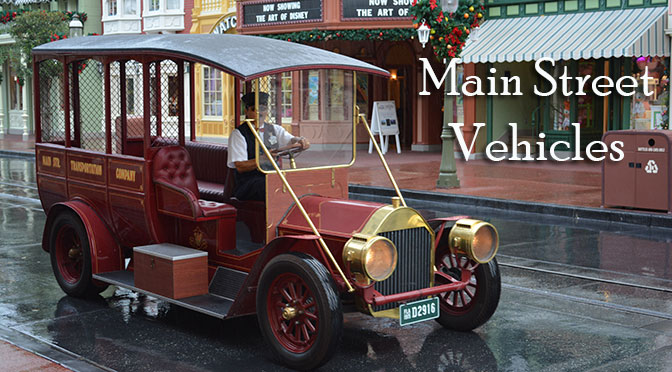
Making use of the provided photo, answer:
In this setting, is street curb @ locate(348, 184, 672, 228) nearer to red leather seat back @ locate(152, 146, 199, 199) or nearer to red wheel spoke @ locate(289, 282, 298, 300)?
red leather seat back @ locate(152, 146, 199, 199)

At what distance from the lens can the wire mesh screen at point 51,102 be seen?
8.58 meters

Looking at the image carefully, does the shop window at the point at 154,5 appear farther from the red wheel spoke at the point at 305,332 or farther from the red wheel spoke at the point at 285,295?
the red wheel spoke at the point at 305,332

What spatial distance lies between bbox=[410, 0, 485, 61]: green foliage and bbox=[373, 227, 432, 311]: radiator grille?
396 inches

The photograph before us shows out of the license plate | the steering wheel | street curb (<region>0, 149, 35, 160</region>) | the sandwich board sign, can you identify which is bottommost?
the license plate

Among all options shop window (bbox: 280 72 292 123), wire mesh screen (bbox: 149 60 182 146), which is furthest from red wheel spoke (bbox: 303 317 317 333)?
wire mesh screen (bbox: 149 60 182 146)

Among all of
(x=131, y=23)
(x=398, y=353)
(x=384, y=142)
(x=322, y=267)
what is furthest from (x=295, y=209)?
(x=131, y=23)

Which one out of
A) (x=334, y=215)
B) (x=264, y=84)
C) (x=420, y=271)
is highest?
(x=264, y=84)

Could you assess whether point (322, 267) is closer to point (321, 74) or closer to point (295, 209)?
point (295, 209)

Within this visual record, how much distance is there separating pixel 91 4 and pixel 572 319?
32.6 m

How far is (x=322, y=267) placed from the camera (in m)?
5.75

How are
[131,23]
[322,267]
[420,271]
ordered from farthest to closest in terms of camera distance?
[131,23] < [420,271] < [322,267]

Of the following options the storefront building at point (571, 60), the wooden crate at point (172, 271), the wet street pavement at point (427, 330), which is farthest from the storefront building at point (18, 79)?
the wooden crate at point (172, 271)

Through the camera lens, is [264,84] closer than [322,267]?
No

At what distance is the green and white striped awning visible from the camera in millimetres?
18797
